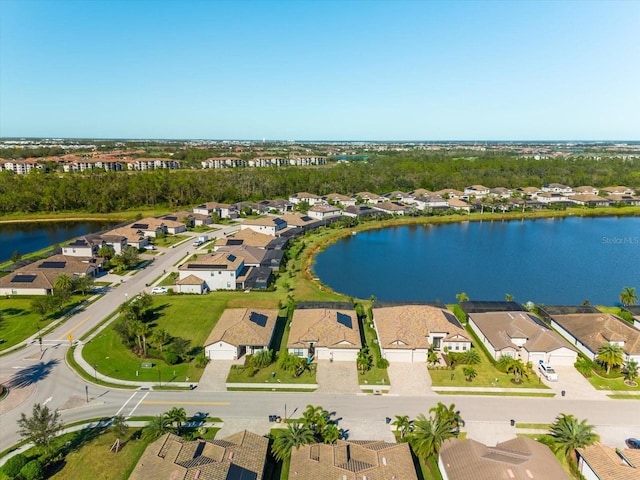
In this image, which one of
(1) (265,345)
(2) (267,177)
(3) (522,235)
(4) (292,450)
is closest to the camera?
(4) (292,450)

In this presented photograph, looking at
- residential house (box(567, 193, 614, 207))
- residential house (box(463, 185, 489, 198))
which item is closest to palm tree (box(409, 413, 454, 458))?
residential house (box(463, 185, 489, 198))

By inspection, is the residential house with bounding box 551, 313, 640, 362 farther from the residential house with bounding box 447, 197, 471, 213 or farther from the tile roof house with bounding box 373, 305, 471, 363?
the residential house with bounding box 447, 197, 471, 213

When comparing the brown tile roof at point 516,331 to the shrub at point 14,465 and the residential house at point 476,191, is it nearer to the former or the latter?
the shrub at point 14,465

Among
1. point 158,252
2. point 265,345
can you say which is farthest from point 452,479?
point 158,252

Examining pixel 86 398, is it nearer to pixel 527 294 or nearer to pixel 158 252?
pixel 158 252

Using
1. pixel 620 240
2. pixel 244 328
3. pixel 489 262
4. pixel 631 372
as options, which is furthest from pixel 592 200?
pixel 244 328

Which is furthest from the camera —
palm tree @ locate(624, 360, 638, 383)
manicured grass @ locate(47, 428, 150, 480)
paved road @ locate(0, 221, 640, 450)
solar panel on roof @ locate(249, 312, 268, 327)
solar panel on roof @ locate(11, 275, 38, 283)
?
solar panel on roof @ locate(11, 275, 38, 283)

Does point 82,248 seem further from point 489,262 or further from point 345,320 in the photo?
point 489,262
